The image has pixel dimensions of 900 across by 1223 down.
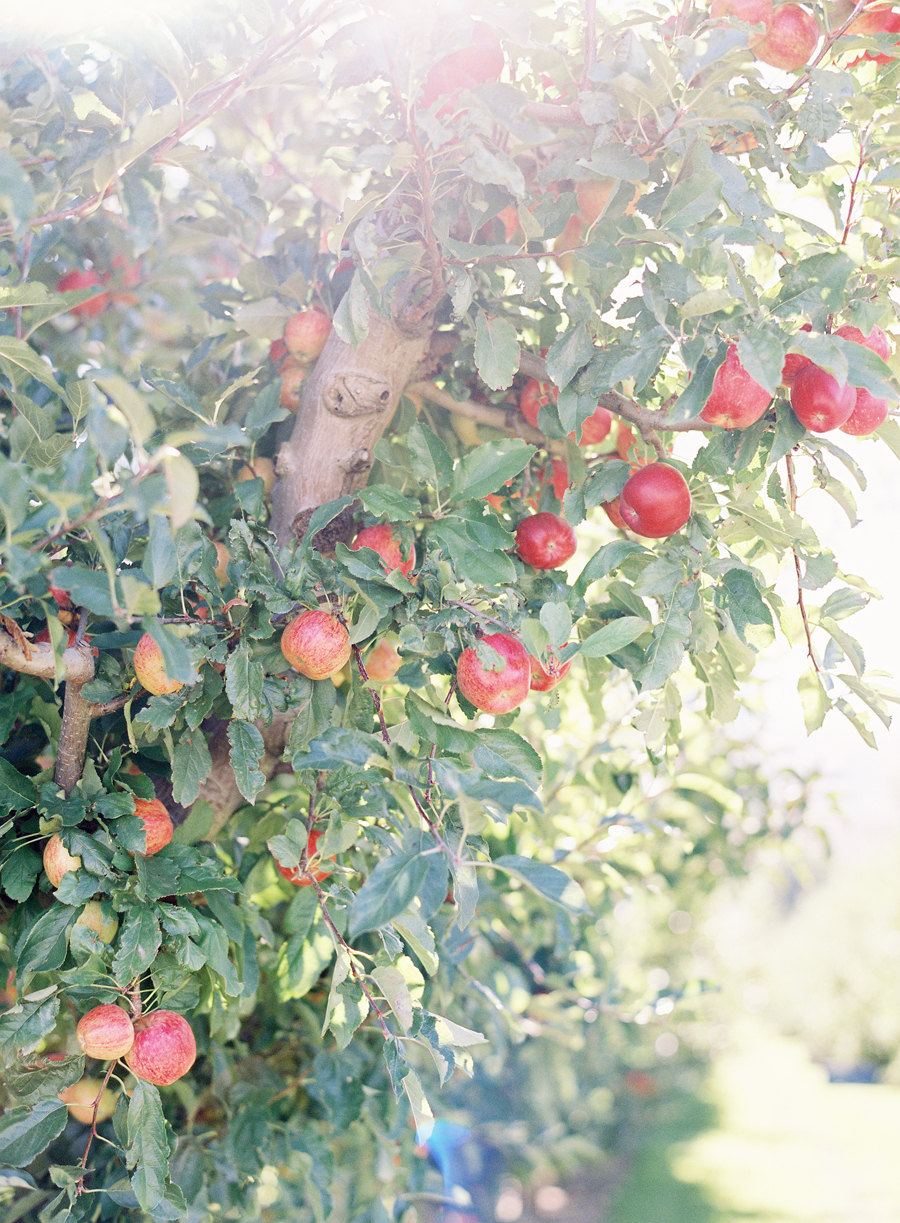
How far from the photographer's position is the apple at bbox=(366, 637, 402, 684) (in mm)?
1045

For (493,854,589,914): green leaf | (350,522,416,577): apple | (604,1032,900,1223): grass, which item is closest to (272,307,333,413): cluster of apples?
(350,522,416,577): apple

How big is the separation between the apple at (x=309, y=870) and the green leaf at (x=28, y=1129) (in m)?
0.31

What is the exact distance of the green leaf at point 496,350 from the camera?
925mm

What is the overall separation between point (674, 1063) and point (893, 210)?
622 cm

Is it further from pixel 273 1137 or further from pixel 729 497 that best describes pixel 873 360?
pixel 273 1137

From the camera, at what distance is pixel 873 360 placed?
2.43 ft

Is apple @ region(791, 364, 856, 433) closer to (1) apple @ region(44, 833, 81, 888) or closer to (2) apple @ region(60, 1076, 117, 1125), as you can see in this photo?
(1) apple @ region(44, 833, 81, 888)

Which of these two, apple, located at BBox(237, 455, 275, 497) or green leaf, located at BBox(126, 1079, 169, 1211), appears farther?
apple, located at BBox(237, 455, 275, 497)

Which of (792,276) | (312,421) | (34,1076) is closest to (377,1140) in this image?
(34,1076)

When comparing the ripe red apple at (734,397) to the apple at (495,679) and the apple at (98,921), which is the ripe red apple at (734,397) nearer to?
the apple at (495,679)

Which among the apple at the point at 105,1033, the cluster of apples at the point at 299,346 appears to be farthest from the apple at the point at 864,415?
the apple at the point at 105,1033

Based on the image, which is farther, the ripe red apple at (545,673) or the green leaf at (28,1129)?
the ripe red apple at (545,673)

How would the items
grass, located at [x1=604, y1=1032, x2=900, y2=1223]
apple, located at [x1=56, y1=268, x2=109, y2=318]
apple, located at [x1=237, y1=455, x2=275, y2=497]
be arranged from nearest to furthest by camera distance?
1. apple, located at [x1=237, y1=455, x2=275, y2=497]
2. apple, located at [x1=56, y1=268, x2=109, y2=318]
3. grass, located at [x1=604, y1=1032, x2=900, y2=1223]

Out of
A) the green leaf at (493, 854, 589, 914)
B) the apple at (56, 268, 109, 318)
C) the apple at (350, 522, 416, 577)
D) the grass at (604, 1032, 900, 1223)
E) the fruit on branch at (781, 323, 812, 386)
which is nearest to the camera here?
the green leaf at (493, 854, 589, 914)
